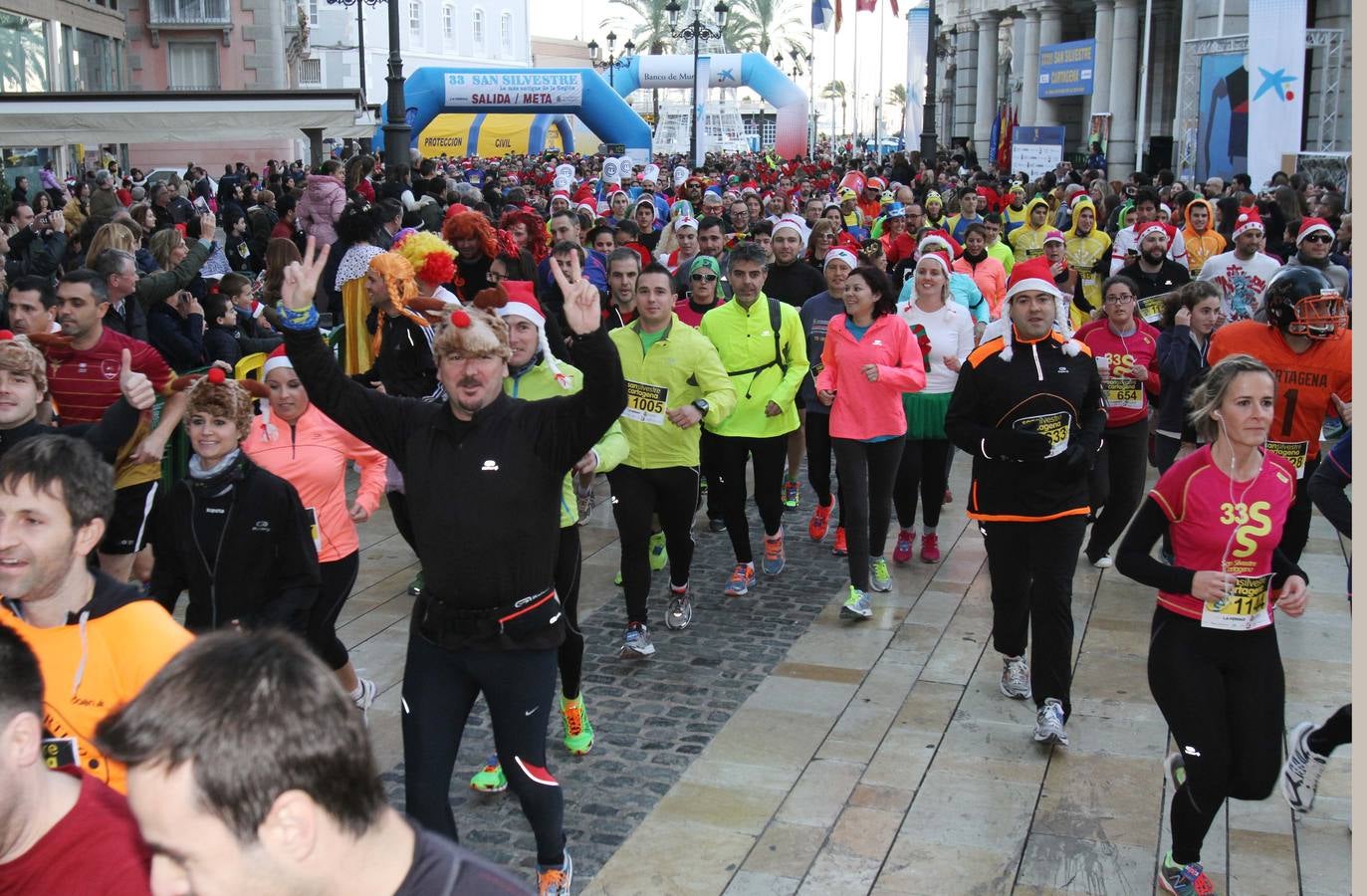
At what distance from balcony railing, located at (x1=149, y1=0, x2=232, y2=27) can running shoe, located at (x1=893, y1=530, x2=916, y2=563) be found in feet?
152

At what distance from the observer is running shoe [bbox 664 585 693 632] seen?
8.00m

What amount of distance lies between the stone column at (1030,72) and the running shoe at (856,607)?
40.6 metres

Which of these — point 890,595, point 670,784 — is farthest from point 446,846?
point 890,595

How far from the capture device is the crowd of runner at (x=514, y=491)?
2039 mm

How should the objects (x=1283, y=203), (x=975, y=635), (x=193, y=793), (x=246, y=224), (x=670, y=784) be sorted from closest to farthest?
(x=193, y=793) < (x=670, y=784) < (x=975, y=635) < (x=1283, y=203) < (x=246, y=224)

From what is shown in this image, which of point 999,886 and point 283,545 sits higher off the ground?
point 283,545

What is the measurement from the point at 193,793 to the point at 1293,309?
631cm

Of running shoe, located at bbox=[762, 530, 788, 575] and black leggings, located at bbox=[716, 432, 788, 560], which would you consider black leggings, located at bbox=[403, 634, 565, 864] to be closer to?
black leggings, located at bbox=[716, 432, 788, 560]

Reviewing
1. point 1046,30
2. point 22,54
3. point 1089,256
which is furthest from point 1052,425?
point 1046,30

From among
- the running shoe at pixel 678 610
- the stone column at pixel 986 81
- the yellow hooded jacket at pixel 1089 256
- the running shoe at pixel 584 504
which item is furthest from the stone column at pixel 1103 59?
the running shoe at pixel 678 610

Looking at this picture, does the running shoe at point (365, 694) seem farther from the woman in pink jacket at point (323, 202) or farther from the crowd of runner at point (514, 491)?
the woman in pink jacket at point (323, 202)

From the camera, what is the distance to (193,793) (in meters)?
1.83

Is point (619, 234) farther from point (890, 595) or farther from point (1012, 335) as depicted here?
point (1012, 335)

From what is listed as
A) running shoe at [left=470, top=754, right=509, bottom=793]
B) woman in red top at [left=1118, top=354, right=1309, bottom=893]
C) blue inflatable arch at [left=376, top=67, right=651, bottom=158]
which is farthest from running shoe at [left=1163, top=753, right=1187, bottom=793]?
blue inflatable arch at [left=376, top=67, right=651, bottom=158]
